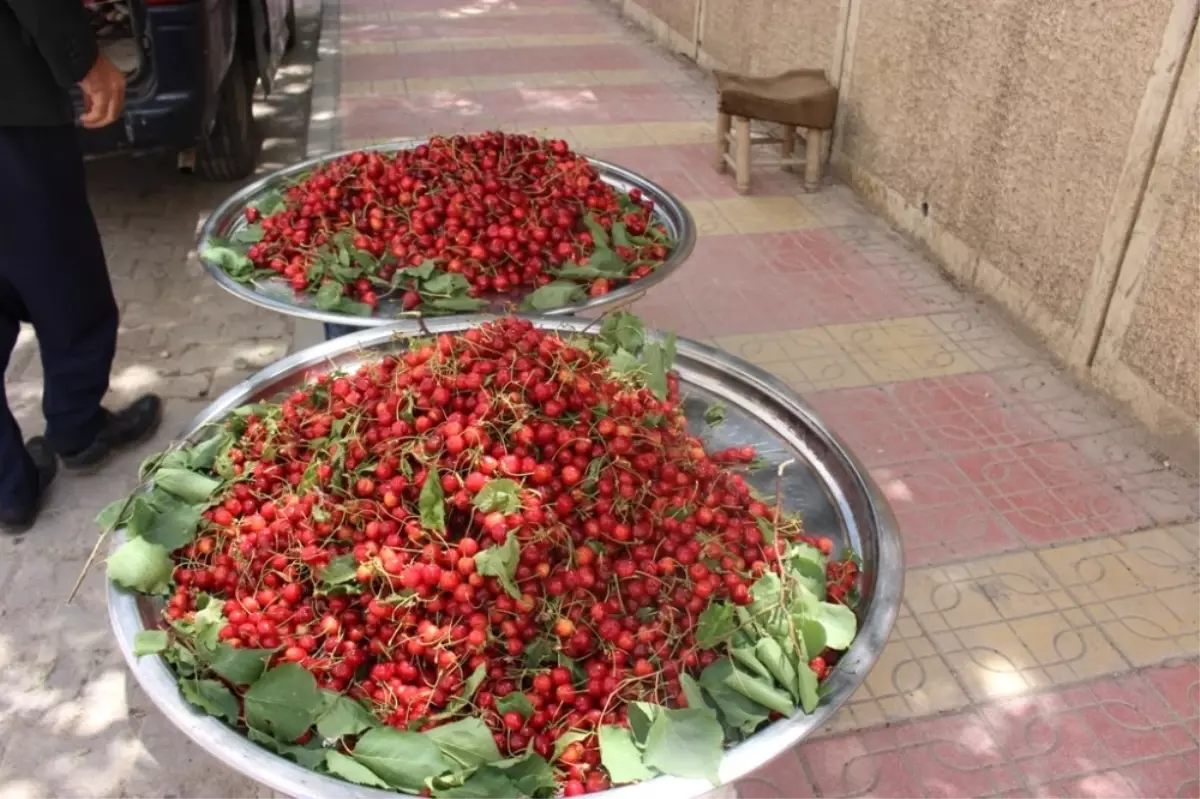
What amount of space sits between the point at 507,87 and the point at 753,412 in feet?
19.8

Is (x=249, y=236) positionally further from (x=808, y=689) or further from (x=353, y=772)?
(x=808, y=689)

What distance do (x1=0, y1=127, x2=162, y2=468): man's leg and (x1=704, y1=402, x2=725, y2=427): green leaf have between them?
6.97 feet

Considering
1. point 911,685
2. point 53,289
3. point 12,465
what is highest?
point 53,289

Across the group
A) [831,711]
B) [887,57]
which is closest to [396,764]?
[831,711]

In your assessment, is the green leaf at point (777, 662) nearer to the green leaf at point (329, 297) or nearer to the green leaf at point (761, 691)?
the green leaf at point (761, 691)

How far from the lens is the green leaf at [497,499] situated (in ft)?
5.00

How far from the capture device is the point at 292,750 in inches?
54.8

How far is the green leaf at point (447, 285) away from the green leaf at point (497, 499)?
101 cm

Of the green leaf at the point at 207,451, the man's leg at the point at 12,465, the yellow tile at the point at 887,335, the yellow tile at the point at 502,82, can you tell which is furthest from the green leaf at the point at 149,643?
the yellow tile at the point at 502,82

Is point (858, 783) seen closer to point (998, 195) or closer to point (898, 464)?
point (898, 464)

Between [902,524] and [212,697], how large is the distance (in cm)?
244

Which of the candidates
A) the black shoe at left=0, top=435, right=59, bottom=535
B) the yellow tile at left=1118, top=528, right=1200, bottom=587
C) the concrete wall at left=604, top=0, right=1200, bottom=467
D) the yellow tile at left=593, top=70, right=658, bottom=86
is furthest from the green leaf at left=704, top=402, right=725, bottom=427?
the yellow tile at left=593, top=70, right=658, bottom=86

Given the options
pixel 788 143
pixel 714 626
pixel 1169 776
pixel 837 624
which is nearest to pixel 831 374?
pixel 1169 776

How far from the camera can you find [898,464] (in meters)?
3.56
